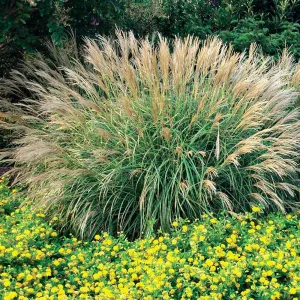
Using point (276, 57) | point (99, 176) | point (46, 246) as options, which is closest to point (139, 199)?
point (99, 176)

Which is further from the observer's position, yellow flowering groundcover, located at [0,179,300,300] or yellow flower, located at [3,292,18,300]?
yellow flowering groundcover, located at [0,179,300,300]

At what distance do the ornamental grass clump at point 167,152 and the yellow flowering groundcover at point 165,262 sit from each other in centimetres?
19

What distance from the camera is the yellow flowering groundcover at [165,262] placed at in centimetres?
347

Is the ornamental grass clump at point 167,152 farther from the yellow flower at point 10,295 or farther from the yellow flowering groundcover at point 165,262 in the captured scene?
the yellow flower at point 10,295

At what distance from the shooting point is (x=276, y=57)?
6.55 m

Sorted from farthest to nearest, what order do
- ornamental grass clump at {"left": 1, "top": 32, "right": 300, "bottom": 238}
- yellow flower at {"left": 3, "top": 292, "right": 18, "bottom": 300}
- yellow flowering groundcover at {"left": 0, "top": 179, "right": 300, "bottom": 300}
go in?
ornamental grass clump at {"left": 1, "top": 32, "right": 300, "bottom": 238} < yellow flowering groundcover at {"left": 0, "top": 179, "right": 300, "bottom": 300} < yellow flower at {"left": 3, "top": 292, "right": 18, "bottom": 300}

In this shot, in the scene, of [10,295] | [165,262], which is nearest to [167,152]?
[165,262]

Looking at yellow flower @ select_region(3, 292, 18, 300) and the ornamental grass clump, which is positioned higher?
the ornamental grass clump

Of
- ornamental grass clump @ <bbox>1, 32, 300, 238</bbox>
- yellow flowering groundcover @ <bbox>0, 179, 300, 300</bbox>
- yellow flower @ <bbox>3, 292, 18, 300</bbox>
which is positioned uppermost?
ornamental grass clump @ <bbox>1, 32, 300, 238</bbox>

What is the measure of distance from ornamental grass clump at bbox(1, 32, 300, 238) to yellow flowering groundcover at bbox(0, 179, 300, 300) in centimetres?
19

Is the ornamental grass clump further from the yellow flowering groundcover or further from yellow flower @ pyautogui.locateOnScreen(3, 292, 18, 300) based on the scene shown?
yellow flower @ pyautogui.locateOnScreen(3, 292, 18, 300)

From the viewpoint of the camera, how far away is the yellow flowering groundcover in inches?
136

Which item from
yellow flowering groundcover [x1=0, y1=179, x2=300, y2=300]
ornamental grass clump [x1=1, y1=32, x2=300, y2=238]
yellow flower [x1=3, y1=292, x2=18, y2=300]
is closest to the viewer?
yellow flower [x1=3, y1=292, x2=18, y2=300]

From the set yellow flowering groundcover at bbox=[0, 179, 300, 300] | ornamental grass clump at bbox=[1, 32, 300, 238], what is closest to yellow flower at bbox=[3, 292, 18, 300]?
yellow flowering groundcover at bbox=[0, 179, 300, 300]
